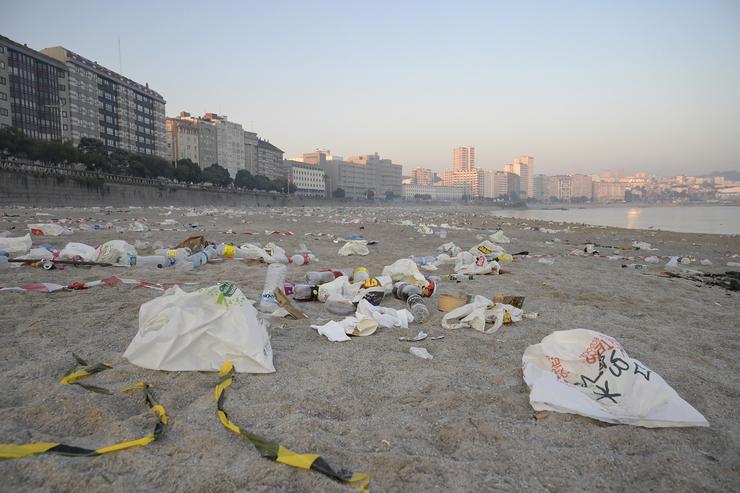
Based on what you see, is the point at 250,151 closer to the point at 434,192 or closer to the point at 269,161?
the point at 269,161

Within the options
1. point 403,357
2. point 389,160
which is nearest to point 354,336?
point 403,357

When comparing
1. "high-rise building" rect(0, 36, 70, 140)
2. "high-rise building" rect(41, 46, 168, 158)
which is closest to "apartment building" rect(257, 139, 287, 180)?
"high-rise building" rect(41, 46, 168, 158)

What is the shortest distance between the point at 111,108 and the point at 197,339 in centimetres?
7441

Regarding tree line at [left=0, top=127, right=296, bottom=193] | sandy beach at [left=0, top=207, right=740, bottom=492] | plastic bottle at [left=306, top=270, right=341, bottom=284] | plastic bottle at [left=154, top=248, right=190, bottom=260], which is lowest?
sandy beach at [left=0, top=207, right=740, bottom=492]

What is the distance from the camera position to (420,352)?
318 cm

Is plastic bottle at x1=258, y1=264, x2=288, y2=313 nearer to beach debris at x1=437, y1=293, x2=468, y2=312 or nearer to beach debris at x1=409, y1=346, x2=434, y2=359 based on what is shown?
beach debris at x1=409, y1=346, x2=434, y2=359

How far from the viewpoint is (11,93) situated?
47.0 m

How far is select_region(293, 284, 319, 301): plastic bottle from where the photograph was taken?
184 inches

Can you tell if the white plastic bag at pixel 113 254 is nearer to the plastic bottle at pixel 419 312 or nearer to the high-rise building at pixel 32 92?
the plastic bottle at pixel 419 312

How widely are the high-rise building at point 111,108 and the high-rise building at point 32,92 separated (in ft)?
3.77

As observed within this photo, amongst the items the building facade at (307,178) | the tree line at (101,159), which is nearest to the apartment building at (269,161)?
the building facade at (307,178)

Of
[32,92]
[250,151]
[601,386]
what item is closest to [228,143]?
[250,151]

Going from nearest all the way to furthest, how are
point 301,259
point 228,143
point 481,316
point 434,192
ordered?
1. point 481,316
2. point 301,259
3. point 228,143
4. point 434,192

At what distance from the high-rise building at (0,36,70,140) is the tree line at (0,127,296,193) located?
32.0 feet
